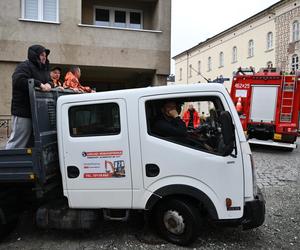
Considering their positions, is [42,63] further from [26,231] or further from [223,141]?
[223,141]

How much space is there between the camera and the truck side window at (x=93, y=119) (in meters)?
3.93

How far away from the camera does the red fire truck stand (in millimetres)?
11312

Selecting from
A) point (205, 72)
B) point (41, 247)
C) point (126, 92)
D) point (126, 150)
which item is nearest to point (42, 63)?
point (126, 92)

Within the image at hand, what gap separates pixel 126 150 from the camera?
386 cm

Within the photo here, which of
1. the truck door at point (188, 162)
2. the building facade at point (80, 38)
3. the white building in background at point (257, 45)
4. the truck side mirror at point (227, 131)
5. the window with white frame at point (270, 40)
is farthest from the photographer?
the window with white frame at point (270, 40)

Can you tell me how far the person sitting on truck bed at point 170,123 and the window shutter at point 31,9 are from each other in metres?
10.6

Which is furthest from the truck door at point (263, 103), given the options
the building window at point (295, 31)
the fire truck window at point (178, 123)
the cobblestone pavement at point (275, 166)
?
the building window at point (295, 31)

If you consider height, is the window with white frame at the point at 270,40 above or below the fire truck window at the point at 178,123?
above

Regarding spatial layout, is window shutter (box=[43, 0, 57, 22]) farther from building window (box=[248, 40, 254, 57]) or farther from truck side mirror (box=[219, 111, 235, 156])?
building window (box=[248, 40, 254, 57])

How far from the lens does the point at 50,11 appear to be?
12.8m

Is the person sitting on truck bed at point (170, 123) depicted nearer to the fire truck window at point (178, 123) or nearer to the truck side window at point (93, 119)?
the fire truck window at point (178, 123)

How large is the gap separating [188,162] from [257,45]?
3459 centimetres

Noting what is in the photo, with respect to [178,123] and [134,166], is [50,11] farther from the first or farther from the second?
[134,166]

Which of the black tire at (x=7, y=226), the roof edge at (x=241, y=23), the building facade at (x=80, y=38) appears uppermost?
the roof edge at (x=241, y=23)
